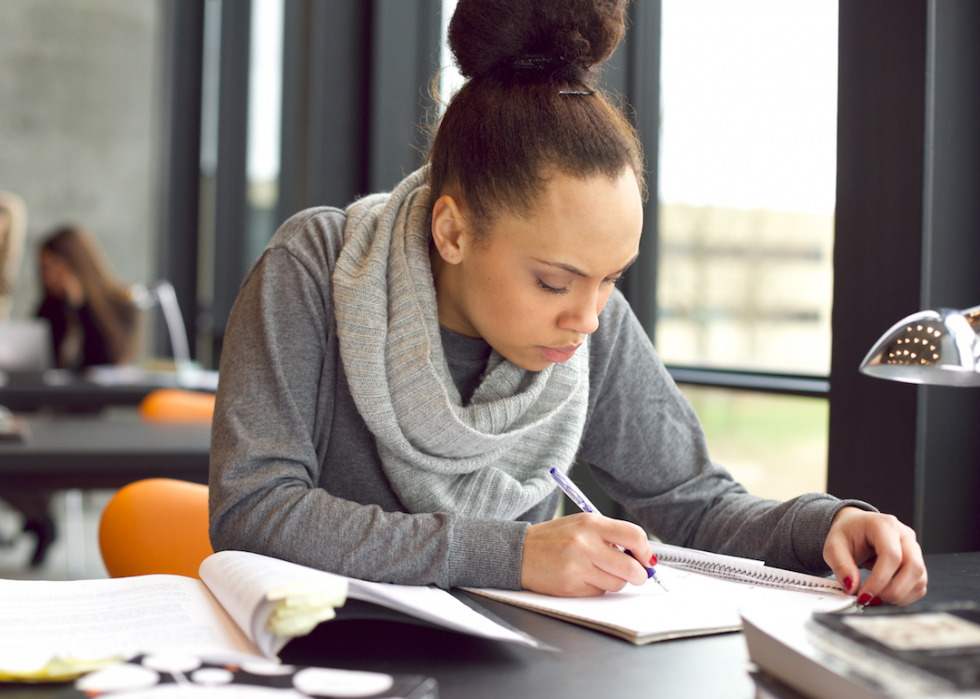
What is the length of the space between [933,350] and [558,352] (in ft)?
1.56

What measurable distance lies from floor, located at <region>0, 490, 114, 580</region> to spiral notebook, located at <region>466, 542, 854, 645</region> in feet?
8.84

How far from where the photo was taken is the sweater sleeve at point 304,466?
909mm

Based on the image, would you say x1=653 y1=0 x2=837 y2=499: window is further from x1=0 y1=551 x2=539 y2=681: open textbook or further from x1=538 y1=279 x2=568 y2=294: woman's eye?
x1=0 y1=551 x2=539 y2=681: open textbook

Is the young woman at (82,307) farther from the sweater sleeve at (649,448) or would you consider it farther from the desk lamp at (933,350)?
the desk lamp at (933,350)

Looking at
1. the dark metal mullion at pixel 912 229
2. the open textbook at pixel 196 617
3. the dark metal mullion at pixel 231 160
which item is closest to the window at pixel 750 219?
the dark metal mullion at pixel 912 229

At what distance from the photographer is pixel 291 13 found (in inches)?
181

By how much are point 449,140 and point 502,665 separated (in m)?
0.71

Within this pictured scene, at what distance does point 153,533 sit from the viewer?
A: 140 cm

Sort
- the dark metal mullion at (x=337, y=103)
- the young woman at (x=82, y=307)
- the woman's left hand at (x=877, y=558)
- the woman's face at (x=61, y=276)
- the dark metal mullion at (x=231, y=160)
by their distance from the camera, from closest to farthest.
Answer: the woman's left hand at (x=877, y=558) < the dark metal mullion at (x=337, y=103) < the young woman at (x=82, y=307) < the woman's face at (x=61, y=276) < the dark metal mullion at (x=231, y=160)

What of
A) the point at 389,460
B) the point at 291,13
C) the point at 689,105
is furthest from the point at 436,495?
the point at 291,13

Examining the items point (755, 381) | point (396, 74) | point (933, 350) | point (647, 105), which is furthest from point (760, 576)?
point (396, 74)

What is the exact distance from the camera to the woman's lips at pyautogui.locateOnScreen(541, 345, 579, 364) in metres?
1.15

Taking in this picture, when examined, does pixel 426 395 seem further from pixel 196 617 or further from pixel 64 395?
pixel 64 395

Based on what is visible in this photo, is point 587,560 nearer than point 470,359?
Yes
